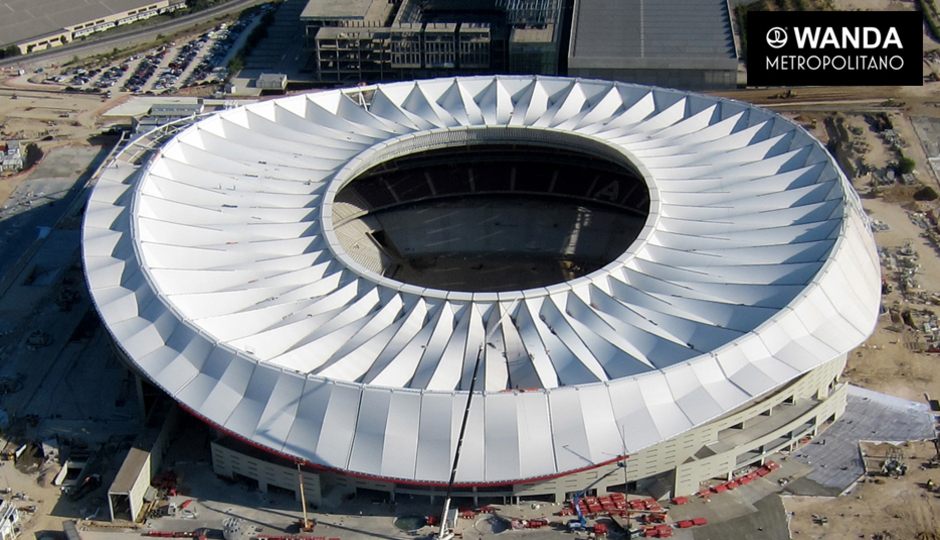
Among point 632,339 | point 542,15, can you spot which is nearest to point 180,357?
point 632,339

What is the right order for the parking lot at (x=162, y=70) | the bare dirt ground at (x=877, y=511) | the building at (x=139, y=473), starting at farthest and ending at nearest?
the parking lot at (x=162, y=70), the building at (x=139, y=473), the bare dirt ground at (x=877, y=511)

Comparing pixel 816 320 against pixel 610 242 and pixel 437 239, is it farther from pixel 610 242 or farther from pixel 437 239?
pixel 437 239

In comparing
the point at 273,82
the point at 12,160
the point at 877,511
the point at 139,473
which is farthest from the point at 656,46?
the point at 139,473

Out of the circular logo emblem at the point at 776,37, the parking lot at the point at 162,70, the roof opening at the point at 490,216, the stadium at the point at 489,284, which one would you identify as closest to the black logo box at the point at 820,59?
the circular logo emblem at the point at 776,37

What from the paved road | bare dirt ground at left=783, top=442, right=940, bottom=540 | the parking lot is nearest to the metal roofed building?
the parking lot

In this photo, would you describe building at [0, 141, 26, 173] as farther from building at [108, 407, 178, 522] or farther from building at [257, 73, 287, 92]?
building at [108, 407, 178, 522]

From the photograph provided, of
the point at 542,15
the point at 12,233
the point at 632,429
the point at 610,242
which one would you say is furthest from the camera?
the point at 542,15

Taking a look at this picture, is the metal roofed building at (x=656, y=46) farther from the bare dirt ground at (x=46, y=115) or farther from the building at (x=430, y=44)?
the bare dirt ground at (x=46, y=115)
